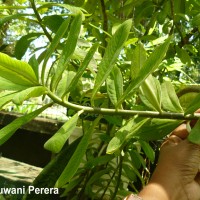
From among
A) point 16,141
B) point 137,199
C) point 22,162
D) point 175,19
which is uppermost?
point 175,19

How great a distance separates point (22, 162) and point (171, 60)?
939mm

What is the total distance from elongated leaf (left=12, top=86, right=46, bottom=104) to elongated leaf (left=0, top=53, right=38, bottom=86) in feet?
0.06

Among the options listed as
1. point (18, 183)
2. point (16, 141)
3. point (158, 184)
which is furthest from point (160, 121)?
point (16, 141)

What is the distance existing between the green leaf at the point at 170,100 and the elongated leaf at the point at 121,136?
0.17 feet

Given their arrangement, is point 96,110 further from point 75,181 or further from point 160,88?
point 75,181

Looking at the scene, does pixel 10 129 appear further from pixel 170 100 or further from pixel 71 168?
pixel 170 100

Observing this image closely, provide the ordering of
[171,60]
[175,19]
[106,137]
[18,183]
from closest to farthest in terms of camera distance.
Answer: [106,137] < [175,19] < [171,60] < [18,183]

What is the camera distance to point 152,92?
1.79ft

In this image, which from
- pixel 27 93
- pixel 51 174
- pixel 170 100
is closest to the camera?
pixel 27 93

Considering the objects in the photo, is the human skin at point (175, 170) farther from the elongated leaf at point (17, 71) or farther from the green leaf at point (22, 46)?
the green leaf at point (22, 46)

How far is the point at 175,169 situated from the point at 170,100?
0.16 metres

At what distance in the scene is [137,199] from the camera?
644mm

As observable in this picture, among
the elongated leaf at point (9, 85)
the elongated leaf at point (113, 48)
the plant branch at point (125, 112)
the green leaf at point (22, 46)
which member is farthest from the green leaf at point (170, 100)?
the green leaf at point (22, 46)

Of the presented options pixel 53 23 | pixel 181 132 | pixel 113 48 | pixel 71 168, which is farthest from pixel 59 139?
pixel 53 23
